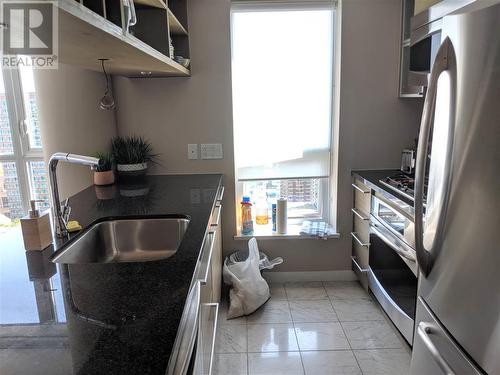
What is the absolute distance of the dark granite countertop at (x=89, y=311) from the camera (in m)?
0.63

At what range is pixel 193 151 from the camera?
257 centimetres

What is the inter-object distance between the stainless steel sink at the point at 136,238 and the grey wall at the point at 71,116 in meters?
0.98

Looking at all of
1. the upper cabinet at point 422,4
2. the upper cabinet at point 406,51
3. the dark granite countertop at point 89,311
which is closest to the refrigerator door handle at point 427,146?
the dark granite countertop at point 89,311

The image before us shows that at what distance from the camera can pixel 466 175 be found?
1.01 metres

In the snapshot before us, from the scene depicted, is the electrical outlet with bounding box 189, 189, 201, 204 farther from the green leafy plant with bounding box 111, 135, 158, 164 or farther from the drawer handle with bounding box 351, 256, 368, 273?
the drawer handle with bounding box 351, 256, 368, 273

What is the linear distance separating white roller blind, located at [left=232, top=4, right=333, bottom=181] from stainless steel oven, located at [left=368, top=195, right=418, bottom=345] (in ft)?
2.25

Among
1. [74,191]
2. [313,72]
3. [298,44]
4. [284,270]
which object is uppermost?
[298,44]

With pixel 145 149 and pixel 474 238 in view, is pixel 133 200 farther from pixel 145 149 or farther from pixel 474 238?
pixel 474 238

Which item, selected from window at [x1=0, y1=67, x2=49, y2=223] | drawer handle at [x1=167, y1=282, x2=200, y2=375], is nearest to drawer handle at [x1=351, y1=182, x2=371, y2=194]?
drawer handle at [x1=167, y1=282, x2=200, y2=375]

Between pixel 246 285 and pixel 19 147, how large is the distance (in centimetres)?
246

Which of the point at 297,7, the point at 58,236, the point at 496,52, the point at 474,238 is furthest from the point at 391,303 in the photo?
the point at 297,7

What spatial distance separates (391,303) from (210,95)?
180 centimetres

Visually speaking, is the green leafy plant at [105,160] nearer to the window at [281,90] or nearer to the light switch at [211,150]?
the light switch at [211,150]

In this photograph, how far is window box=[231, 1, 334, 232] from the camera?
8.07 feet
